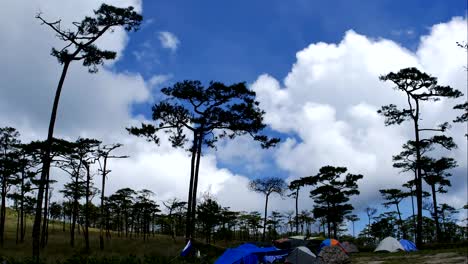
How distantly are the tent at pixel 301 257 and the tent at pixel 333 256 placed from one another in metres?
0.54

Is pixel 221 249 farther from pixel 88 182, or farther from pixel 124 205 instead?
pixel 124 205

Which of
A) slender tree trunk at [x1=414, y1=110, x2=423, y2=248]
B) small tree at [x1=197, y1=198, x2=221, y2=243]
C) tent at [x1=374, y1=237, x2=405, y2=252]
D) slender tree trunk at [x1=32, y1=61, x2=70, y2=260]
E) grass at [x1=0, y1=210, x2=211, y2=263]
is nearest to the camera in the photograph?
slender tree trunk at [x1=32, y1=61, x2=70, y2=260]

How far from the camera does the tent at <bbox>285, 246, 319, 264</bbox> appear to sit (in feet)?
67.1

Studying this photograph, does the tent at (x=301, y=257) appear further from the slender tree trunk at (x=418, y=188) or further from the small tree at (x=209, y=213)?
the small tree at (x=209, y=213)

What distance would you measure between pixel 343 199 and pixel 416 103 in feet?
73.4

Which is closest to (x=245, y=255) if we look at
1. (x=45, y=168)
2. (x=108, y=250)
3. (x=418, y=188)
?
(x=45, y=168)

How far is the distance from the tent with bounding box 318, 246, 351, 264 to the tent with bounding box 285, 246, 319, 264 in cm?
54

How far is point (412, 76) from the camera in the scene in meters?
26.1

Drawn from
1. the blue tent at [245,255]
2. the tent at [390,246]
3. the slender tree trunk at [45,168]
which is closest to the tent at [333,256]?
the blue tent at [245,255]

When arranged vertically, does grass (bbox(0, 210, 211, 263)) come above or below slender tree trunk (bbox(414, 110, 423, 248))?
below

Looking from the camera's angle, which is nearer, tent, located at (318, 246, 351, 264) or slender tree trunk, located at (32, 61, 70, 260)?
slender tree trunk, located at (32, 61, 70, 260)

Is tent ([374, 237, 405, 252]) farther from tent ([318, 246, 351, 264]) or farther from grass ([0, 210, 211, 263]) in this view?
grass ([0, 210, 211, 263])

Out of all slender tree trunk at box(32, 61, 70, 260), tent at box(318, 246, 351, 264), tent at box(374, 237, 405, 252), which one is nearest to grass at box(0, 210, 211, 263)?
slender tree trunk at box(32, 61, 70, 260)

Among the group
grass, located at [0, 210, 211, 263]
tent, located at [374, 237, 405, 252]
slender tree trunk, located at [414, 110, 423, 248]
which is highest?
slender tree trunk, located at [414, 110, 423, 248]
